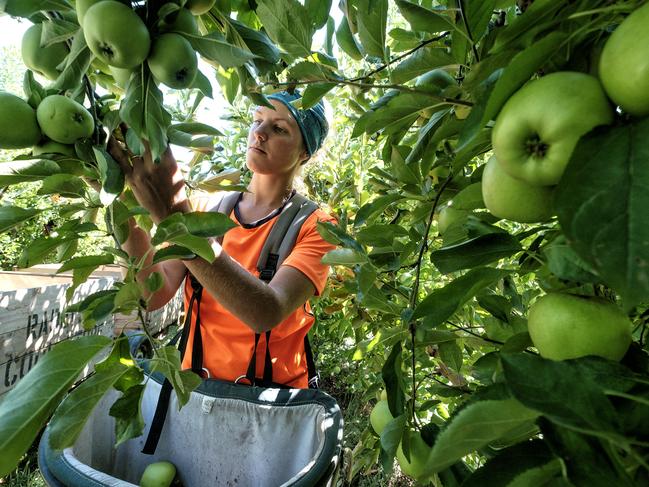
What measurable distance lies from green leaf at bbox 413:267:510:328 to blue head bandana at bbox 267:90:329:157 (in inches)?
52.2

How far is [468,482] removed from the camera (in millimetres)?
329

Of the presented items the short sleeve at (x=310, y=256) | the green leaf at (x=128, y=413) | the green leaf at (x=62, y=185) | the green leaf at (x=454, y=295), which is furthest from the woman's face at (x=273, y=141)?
the green leaf at (x=454, y=295)

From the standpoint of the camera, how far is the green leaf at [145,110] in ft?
1.99

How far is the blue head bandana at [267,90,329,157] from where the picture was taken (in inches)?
67.8

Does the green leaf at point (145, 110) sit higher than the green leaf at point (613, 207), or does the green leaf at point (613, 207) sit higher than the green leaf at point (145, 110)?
the green leaf at point (145, 110)

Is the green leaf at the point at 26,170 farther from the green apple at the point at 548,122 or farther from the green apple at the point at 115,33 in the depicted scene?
the green apple at the point at 548,122

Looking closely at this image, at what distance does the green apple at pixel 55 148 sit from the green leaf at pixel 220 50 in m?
0.27

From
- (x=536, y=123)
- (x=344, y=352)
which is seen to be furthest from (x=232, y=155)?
(x=536, y=123)

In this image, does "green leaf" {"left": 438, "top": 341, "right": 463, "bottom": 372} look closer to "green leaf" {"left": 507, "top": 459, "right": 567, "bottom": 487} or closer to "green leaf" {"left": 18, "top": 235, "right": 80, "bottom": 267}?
"green leaf" {"left": 507, "top": 459, "right": 567, "bottom": 487}

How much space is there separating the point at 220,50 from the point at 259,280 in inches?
31.4

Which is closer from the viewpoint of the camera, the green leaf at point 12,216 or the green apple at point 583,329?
the green apple at point 583,329

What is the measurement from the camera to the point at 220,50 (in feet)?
2.00

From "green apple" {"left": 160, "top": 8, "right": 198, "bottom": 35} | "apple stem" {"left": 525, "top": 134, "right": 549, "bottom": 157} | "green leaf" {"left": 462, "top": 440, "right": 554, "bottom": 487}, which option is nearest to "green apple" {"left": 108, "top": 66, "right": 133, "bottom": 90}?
"green apple" {"left": 160, "top": 8, "right": 198, "bottom": 35}

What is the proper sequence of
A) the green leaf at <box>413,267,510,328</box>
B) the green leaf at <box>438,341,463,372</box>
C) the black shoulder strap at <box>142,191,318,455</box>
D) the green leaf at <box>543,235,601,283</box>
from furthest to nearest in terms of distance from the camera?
the black shoulder strap at <box>142,191,318,455</box> → the green leaf at <box>438,341,463,372</box> → the green leaf at <box>413,267,510,328</box> → the green leaf at <box>543,235,601,283</box>
